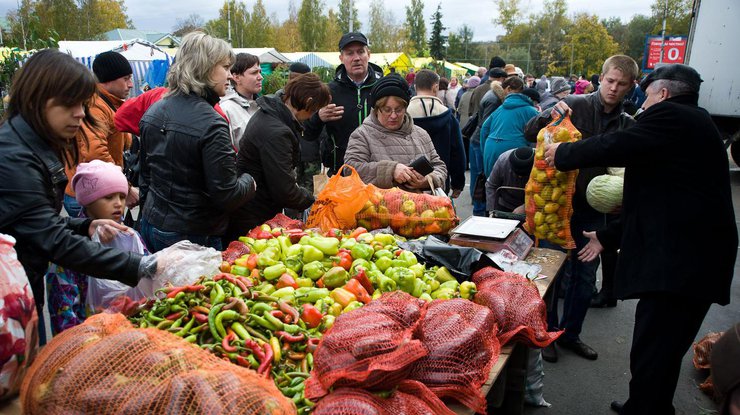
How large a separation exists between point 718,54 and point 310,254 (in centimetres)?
1064

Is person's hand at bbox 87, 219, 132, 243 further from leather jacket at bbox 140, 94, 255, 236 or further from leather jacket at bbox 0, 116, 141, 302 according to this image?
leather jacket at bbox 140, 94, 255, 236

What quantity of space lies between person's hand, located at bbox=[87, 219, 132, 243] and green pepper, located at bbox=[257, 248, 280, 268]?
73 cm

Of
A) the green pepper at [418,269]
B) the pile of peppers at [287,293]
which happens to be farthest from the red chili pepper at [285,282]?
the green pepper at [418,269]

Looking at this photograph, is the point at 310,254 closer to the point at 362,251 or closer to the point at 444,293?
the point at 362,251

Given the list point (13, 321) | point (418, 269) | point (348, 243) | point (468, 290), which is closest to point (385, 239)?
point (348, 243)

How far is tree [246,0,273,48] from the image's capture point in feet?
181

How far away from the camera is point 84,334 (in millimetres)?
1796

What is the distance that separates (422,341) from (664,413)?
1.78m

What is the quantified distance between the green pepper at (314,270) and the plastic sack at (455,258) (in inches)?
26.3

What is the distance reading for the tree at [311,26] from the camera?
56219 millimetres

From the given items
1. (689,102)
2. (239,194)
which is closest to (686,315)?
(689,102)

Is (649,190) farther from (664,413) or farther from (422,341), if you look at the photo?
(422,341)

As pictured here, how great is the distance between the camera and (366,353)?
1.84 m

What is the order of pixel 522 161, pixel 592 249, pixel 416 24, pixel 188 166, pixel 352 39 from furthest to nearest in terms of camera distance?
1. pixel 416 24
2. pixel 352 39
3. pixel 522 161
4. pixel 592 249
5. pixel 188 166
